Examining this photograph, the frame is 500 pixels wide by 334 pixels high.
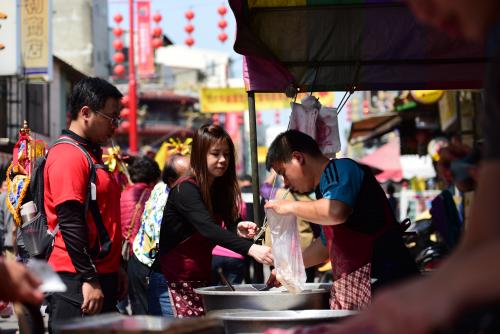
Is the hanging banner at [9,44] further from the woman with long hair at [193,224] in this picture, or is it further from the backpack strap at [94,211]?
the backpack strap at [94,211]

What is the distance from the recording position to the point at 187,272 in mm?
5340

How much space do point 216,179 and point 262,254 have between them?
95cm

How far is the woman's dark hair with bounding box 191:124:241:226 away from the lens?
17.6 feet

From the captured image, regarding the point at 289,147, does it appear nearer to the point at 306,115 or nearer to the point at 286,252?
the point at 286,252

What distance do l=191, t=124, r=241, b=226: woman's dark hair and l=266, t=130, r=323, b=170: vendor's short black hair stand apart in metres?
0.69

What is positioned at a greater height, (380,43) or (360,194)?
(380,43)

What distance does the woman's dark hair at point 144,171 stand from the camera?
9.67m

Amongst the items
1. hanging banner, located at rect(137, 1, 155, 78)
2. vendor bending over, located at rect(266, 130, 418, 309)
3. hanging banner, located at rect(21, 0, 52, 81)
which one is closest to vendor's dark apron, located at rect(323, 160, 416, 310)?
vendor bending over, located at rect(266, 130, 418, 309)

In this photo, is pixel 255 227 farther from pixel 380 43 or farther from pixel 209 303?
pixel 380 43

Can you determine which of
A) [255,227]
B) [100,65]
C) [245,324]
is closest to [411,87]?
[255,227]

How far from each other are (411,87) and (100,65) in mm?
43945

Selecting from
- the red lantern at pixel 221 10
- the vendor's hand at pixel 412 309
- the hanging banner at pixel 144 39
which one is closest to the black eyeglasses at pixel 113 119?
the vendor's hand at pixel 412 309

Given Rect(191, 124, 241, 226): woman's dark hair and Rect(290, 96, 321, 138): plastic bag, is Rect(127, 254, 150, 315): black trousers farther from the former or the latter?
Rect(290, 96, 321, 138): plastic bag

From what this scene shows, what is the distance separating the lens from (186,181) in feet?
17.5
